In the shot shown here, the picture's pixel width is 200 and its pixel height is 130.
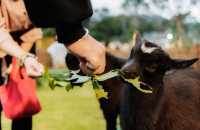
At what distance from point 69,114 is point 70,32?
7367 millimetres

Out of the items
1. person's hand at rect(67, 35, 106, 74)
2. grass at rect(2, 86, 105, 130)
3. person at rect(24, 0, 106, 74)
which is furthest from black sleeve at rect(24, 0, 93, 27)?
grass at rect(2, 86, 105, 130)

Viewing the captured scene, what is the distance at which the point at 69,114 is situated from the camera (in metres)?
10.7

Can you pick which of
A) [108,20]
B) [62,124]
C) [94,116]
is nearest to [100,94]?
[62,124]

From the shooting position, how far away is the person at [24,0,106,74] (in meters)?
3.27

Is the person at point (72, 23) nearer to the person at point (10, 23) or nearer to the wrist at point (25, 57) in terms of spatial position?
the wrist at point (25, 57)

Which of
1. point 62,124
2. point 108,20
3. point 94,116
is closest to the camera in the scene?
point 62,124

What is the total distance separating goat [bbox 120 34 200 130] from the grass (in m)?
2.89

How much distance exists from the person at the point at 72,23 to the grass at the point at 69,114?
5021 mm

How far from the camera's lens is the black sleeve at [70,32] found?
133 inches

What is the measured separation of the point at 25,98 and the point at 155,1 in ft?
145

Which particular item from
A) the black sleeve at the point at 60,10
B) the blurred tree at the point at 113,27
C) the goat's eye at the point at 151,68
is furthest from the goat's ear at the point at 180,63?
the blurred tree at the point at 113,27

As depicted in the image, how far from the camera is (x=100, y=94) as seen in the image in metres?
3.64

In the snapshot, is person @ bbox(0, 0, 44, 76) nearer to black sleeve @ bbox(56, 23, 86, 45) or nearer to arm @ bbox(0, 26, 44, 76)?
arm @ bbox(0, 26, 44, 76)

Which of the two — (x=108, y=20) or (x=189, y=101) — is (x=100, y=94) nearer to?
(x=189, y=101)
